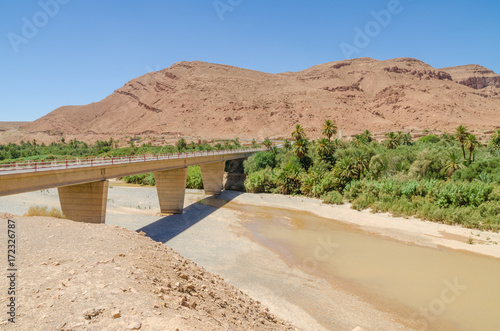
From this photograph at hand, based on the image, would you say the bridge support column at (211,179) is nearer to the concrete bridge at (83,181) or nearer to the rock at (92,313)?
the concrete bridge at (83,181)

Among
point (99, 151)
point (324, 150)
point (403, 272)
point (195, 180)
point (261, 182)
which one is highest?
point (324, 150)

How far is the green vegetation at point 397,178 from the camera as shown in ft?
94.7

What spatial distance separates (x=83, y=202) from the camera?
21250 millimetres

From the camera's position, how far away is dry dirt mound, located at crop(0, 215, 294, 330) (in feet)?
21.6

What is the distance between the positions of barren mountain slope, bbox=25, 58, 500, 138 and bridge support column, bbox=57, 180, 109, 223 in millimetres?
108594

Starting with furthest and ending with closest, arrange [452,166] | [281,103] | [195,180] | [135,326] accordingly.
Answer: [281,103] → [195,180] → [452,166] → [135,326]

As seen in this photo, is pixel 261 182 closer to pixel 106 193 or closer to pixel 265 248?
pixel 265 248

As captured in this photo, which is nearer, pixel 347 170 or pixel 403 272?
pixel 403 272

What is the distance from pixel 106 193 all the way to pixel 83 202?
1569 millimetres

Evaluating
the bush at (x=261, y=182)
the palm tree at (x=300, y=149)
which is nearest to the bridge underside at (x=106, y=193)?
the bush at (x=261, y=182)

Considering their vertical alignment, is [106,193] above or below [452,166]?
below

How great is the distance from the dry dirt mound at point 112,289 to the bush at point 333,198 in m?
28.4

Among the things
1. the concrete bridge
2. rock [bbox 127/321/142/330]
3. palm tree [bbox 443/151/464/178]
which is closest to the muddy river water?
the concrete bridge

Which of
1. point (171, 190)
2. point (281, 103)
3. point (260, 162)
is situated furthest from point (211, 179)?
point (281, 103)
